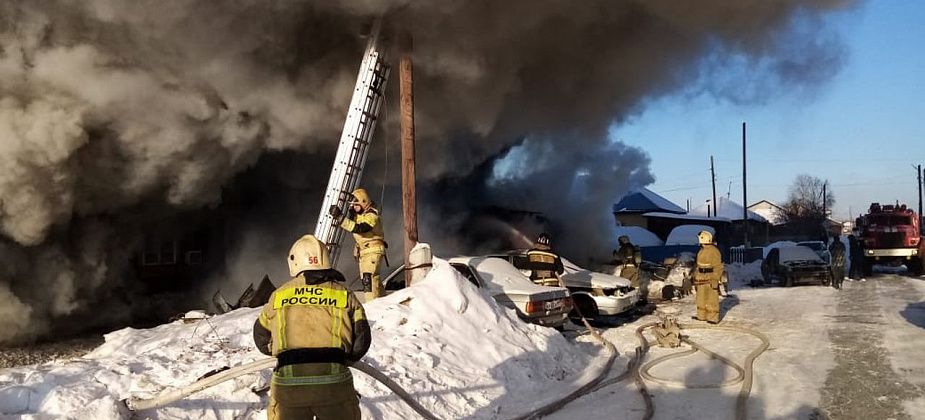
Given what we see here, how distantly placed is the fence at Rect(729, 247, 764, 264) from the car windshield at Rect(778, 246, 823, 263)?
33.0 ft

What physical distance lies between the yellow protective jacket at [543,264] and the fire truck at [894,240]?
14313mm

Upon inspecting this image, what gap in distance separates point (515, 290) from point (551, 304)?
0.48 meters

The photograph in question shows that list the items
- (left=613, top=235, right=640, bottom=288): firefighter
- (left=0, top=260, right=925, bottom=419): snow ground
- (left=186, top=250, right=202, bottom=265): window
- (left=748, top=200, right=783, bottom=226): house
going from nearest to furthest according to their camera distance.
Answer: (left=0, top=260, right=925, bottom=419): snow ground
(left=186, top=250, right=202, bottom=265): window
(left=613, top=235, right=640, bottom=288): firefighter
(left=748, top=200, right=783, bottom=226): house

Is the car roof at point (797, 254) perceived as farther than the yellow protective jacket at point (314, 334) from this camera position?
Yes

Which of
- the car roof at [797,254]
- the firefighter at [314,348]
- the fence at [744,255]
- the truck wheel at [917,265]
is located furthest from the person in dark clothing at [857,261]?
the firefighter at [314,348]

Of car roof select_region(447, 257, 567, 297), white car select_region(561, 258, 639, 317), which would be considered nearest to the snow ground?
car roof select_region(447, 257, 567, 297)

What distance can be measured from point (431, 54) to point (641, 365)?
666 centimetres

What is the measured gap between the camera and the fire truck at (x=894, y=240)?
19891mm

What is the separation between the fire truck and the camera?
19891mm

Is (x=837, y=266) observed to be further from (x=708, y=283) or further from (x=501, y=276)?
(x=501, y=276)

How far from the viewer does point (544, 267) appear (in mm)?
9938

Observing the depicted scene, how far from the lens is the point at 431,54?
1170 centimetres

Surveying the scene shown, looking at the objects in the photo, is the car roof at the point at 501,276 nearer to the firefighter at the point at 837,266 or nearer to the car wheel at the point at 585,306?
the car wheel at the point at 585,306

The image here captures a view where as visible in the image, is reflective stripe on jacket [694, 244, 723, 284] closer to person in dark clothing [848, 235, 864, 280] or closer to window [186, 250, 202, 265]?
window [186, 250, 202, 265]
